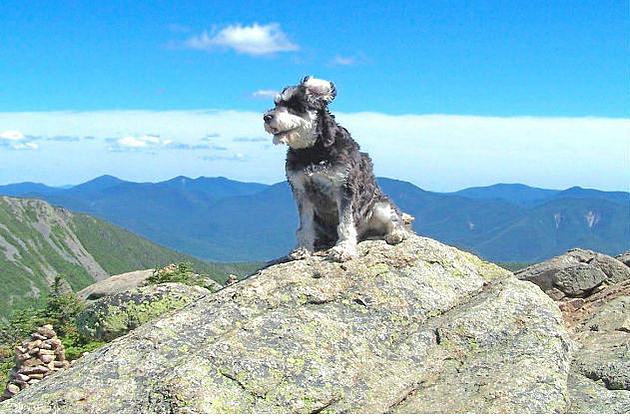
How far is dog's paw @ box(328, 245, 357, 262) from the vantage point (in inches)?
443

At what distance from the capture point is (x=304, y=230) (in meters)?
12.0

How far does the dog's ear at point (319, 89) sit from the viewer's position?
1079 cm

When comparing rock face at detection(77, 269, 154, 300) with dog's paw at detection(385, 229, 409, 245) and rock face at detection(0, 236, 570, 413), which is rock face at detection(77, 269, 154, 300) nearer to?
dog's paw at detection(385, 229, 409, 245)

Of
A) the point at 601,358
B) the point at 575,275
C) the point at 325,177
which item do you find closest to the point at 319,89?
the point at 325,177

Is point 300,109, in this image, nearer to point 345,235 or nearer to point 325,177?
point 325,177

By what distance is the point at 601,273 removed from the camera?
19359 millimetres

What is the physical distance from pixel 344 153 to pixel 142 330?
4.60 metres

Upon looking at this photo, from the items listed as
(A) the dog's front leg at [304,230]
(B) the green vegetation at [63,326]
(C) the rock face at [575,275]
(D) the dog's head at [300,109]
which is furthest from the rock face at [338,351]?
(C) the rock face at [575,275]

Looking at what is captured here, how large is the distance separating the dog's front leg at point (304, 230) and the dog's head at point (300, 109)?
49.2 inches

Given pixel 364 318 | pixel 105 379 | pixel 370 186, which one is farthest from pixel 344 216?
pixel 105 379

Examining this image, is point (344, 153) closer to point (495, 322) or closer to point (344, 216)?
point (344, 216)

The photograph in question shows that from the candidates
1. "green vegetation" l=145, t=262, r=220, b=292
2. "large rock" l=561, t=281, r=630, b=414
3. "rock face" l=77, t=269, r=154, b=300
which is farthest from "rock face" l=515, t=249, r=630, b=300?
"rock face" l=77, t=269, r=154, b=300

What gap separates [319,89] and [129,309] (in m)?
8.23

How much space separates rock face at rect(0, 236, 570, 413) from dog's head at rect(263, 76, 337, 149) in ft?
7.34
